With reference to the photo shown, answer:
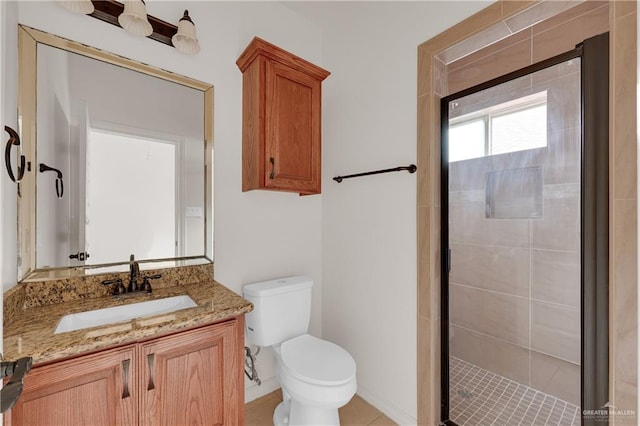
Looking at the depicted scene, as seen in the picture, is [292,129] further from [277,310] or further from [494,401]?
[494,401]

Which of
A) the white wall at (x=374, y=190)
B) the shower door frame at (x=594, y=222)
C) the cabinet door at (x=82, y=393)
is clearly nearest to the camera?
the cabinet door at (x=82, y=393)

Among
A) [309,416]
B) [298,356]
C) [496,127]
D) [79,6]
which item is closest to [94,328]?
[298,356]

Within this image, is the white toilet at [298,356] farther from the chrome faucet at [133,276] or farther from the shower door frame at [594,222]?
the shower door frame at [594,222]

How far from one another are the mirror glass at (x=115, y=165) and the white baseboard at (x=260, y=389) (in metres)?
0.91

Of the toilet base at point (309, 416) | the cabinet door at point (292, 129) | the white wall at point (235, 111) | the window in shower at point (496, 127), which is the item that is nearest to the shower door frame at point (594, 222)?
the window in shower at point (496, 127)

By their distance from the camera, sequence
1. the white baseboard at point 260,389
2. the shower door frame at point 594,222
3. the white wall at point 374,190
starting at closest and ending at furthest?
the shower door frame at point 594,222 < the white wall at point 374,190 < the white baseboard at point 260,389

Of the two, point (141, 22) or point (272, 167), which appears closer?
Result: point (141, 22)

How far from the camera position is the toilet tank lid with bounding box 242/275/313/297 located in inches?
67.7

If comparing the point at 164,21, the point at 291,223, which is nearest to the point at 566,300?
the point at 291,223

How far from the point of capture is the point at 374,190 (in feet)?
6.18

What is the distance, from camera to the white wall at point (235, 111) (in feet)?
4.92

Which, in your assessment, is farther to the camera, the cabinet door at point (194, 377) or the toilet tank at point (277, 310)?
Result: the toilet tank at point (277, 310)

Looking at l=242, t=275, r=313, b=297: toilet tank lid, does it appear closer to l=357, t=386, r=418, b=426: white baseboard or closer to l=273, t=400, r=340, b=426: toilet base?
l=273, t=400, r=340, b=426: toilet base

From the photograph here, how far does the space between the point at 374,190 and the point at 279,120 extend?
0.72m
